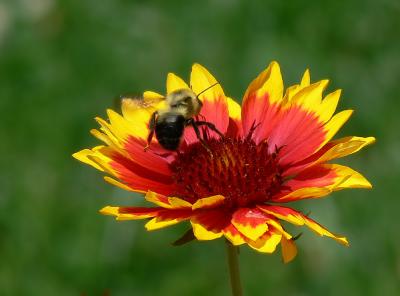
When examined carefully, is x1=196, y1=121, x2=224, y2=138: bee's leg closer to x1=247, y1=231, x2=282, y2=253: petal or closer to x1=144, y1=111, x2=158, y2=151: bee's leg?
x1=144, y1=111, x2=158, y2=151: bee's leg

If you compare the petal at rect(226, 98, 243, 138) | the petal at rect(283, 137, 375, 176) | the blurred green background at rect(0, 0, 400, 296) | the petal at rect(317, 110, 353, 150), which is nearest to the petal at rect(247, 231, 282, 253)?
the petal at rect(283, 137, 375, 176)

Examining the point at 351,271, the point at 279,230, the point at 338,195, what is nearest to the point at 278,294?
the point at 351,271

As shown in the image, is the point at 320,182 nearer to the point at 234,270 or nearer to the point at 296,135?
the point at 296,135

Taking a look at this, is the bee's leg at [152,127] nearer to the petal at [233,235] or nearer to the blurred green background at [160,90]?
the petal at [233,235]

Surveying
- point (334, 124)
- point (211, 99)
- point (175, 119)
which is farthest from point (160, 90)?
point (334, 124)

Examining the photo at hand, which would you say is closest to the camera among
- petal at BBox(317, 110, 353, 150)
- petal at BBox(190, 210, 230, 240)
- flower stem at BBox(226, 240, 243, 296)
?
flower stem at BBox(226, 240, 243, 296)
